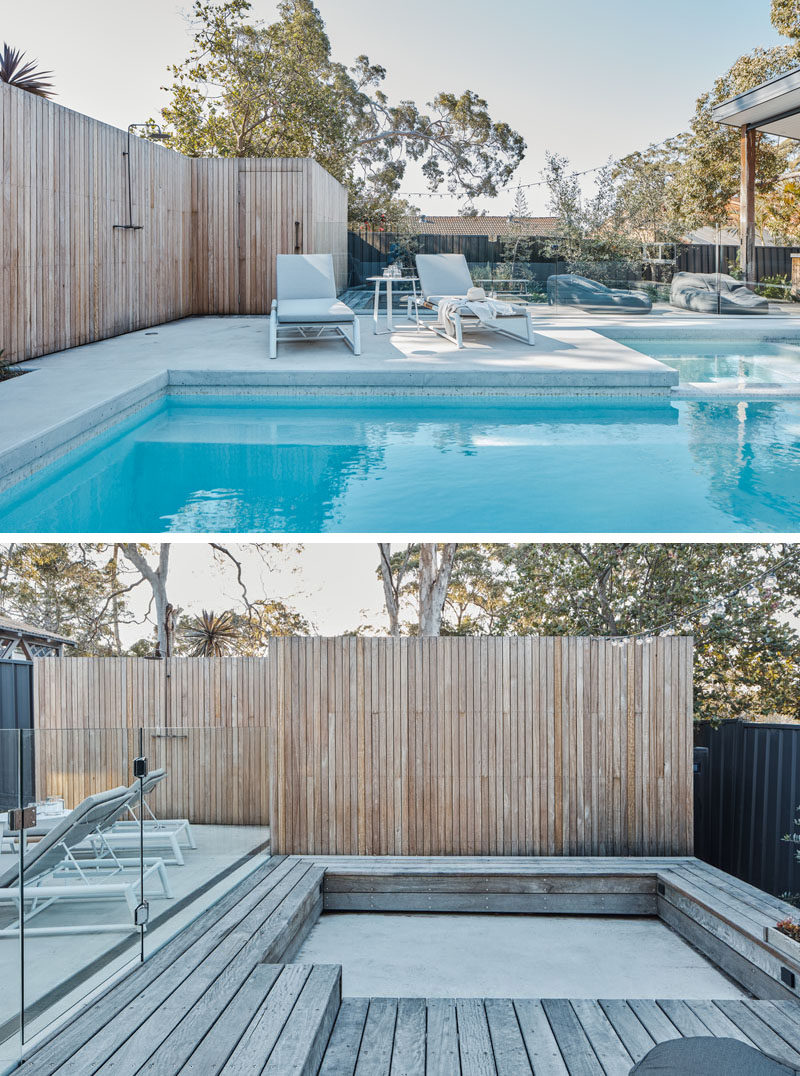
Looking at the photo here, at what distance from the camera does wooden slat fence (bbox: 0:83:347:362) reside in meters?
8.38

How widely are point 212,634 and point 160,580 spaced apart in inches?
65.6

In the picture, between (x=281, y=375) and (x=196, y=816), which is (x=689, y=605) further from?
(x=196, y=816)

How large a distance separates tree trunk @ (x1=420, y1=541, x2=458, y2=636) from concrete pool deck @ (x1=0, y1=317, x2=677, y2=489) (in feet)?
8.29

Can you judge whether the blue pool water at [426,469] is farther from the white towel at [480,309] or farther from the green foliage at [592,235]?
the green foliage at [592,235]

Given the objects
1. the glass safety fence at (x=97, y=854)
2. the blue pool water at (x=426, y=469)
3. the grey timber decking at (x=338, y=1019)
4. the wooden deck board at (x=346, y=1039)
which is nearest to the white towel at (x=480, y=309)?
the blue pool water at (x=426, y=469)

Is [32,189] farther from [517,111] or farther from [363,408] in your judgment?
[517,111]

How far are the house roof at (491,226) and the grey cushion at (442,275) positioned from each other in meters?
1.69

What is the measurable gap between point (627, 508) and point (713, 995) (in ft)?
8.76

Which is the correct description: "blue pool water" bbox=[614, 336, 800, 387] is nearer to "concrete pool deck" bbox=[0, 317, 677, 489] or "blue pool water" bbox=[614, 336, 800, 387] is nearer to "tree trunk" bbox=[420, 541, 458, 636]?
"concrete pool deck" bbox=[0, 317, 677, 489]

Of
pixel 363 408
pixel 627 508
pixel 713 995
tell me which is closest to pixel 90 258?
pixel 363 408

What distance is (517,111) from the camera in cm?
2147

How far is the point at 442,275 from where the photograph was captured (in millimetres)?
11609

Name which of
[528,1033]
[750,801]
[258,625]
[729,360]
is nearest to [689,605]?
[729,360]

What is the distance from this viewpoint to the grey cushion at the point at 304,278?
1049cm
